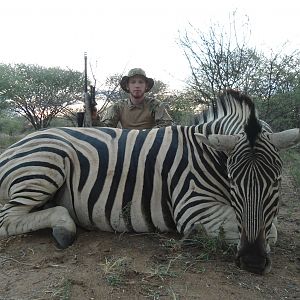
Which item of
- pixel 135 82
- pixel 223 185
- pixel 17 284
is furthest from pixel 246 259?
pixel 135 82

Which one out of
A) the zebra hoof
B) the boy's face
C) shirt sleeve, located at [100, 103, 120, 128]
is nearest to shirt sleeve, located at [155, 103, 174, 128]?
the boy's face

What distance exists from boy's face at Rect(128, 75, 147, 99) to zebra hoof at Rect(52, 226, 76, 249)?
8.33ft

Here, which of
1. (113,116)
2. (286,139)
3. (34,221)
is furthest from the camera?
(113,116)

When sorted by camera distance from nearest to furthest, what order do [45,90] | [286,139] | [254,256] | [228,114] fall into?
[254,256], [286,139], [228,114], [45,90]

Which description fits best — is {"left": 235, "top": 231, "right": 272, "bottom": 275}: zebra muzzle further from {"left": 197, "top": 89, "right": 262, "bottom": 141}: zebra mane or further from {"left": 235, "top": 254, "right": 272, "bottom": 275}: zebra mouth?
{"left": 197, "top": 89, "right": 262, "bottom": 141}: zebra mane

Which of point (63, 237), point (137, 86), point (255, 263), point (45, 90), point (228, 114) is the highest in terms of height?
point (45, 90)

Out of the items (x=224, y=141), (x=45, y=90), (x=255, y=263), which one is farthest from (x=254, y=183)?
(x=45, y=90)

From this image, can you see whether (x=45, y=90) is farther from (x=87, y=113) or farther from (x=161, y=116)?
(x=161, y=116)

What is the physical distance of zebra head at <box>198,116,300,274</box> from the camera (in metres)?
2.30

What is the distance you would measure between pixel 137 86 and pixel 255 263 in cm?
314

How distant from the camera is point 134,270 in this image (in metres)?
2.35

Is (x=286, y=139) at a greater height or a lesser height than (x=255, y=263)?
greater

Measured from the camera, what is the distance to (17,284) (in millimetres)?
2232

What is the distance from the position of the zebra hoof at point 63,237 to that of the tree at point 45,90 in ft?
60.8
